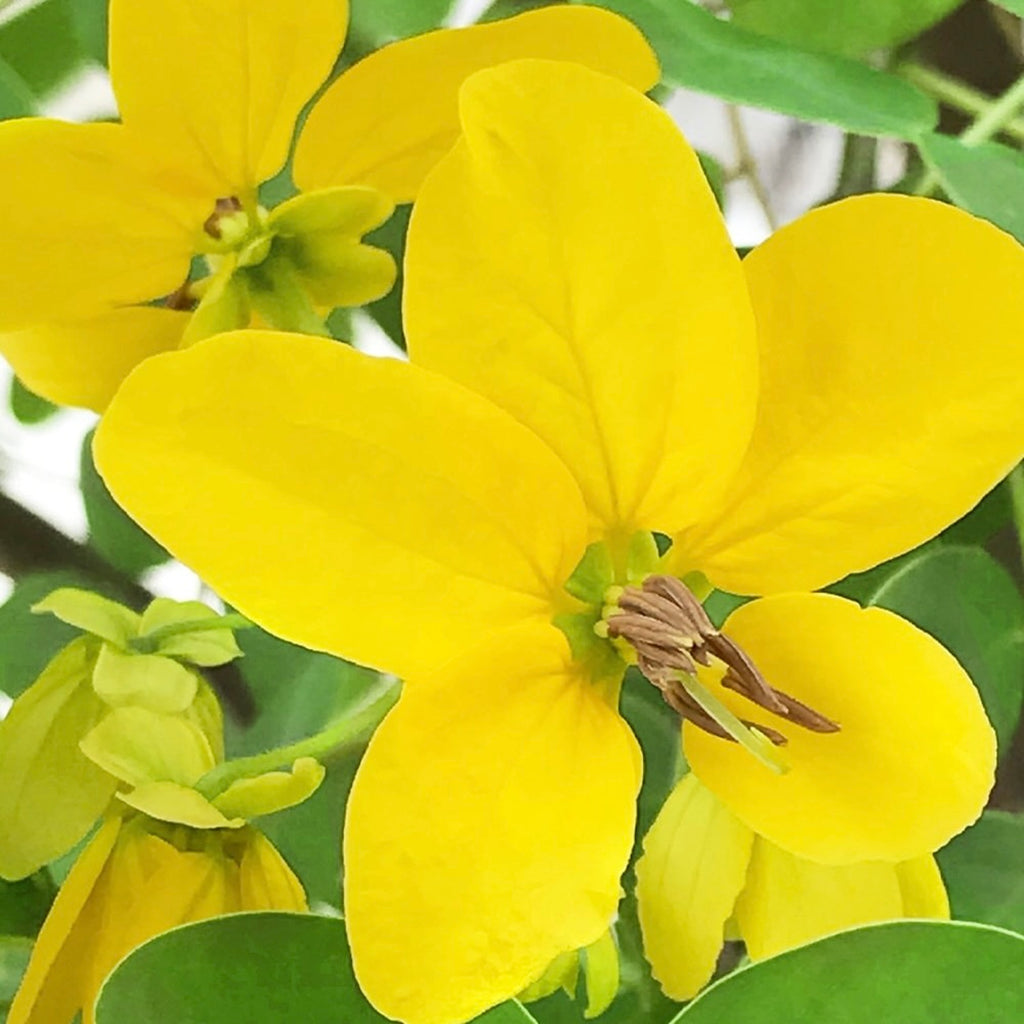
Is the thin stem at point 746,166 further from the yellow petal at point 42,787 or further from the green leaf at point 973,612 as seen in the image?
the yellow petal at point 42,787

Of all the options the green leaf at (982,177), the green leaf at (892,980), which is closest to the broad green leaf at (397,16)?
the green leaf at (982,177)

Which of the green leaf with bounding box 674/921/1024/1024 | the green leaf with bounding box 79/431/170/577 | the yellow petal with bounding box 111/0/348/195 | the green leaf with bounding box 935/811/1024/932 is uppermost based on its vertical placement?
the yellow petal with bounding box 111/0/348/195

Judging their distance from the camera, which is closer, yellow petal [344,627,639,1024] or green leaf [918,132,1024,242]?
yellow petal [344,627,639,1024]

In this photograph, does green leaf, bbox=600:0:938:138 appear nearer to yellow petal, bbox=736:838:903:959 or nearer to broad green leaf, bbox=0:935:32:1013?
yellow petal, bbox=736:838:903:959

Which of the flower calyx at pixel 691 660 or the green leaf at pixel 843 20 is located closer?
the flower calyx at pixel 691 660

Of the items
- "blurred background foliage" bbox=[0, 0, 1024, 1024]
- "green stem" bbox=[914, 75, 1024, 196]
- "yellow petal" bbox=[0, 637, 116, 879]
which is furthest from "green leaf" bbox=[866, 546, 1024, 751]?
"yellow petal" bbox=[0, 637, 116, 879]

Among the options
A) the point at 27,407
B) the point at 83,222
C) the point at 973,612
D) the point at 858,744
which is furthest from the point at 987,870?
the point at 27,407
